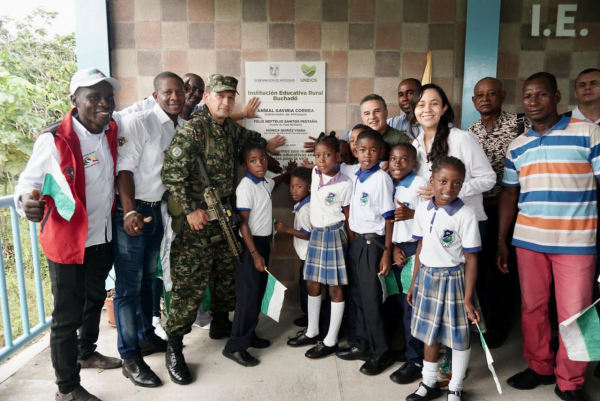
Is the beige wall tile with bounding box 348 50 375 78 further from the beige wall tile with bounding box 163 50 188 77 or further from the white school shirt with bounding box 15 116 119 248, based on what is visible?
the white school shirt with bounding box 15 116 119 248

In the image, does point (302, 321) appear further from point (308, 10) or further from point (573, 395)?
point (308, 10)

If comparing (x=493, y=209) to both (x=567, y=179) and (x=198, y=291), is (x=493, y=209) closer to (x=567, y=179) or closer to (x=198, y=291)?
(x=567, y=179)

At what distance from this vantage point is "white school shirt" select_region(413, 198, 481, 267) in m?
2.19

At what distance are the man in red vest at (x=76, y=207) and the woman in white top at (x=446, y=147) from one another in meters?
1.95

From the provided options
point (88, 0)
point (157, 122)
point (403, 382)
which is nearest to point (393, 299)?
point (403, 382)

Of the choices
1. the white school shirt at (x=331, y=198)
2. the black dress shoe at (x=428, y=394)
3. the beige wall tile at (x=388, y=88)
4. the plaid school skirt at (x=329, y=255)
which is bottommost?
the black dress shoe at (x=428, y=394)

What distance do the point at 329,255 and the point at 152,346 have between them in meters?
1.55

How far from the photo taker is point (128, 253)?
2.58 m

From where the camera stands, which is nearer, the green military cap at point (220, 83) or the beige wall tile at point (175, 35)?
the green military cap at point (220, 83)

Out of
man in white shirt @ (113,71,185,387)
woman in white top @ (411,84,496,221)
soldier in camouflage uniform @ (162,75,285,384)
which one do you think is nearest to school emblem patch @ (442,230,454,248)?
woman in white top @ (411,84,496,221)

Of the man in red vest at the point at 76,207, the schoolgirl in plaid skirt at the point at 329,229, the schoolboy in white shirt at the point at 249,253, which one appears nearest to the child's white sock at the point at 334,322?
the schoolgirl in plaid skirt at the point at 329,229

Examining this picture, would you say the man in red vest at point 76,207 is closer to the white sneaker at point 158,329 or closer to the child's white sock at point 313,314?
the white sneaker at point 158,329

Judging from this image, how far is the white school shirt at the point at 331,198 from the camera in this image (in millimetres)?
2822

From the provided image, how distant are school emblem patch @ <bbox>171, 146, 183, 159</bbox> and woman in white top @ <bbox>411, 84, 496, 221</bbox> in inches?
61.6
